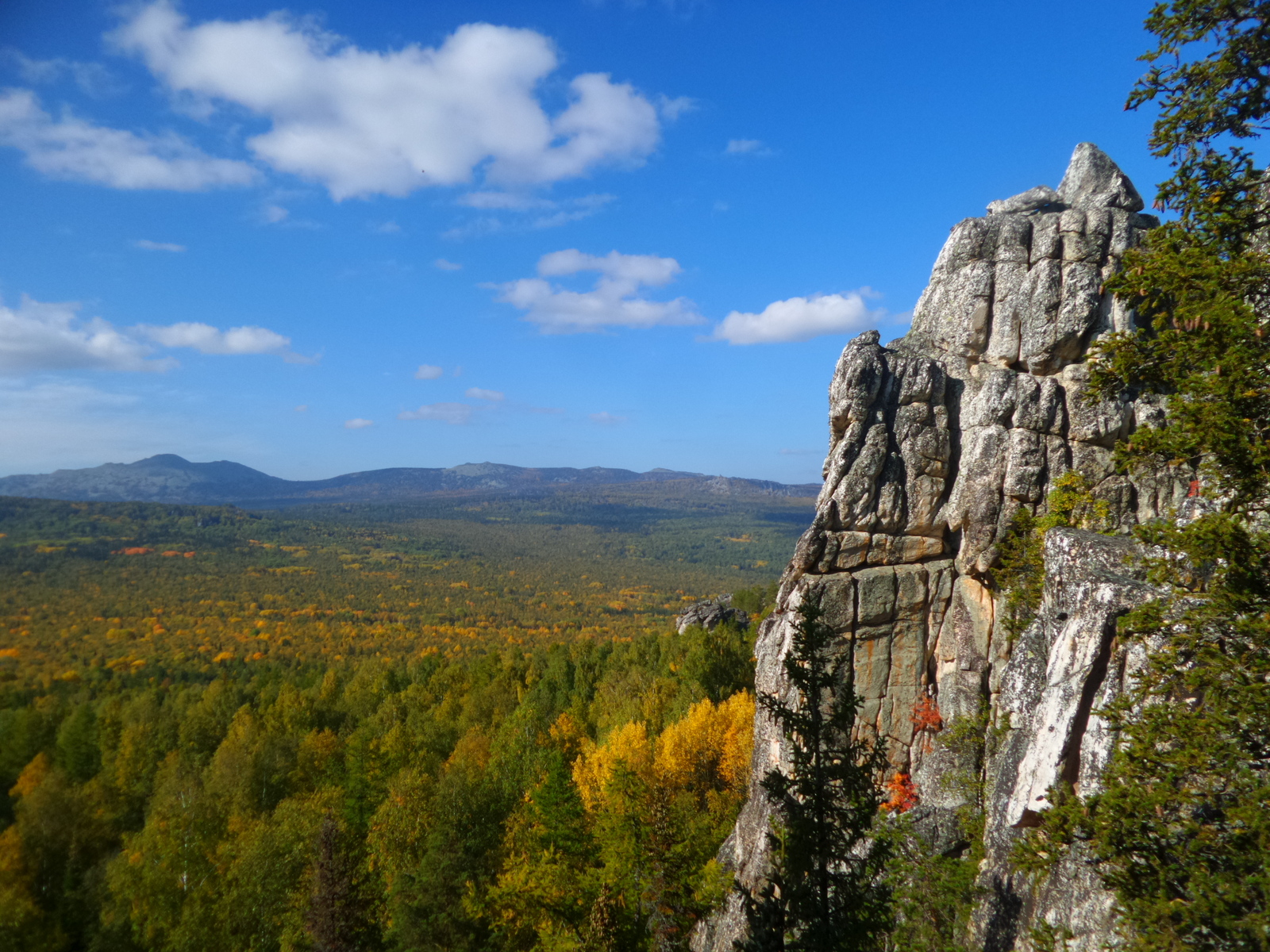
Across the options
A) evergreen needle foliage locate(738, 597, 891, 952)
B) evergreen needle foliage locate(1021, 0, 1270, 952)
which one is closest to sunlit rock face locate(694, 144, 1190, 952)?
evergreen needle foliage locate(738, 597, 891, 952)

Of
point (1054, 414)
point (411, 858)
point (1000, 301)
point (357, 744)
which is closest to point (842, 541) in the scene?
point (1054, 414)

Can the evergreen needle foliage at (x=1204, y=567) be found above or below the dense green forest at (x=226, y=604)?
above

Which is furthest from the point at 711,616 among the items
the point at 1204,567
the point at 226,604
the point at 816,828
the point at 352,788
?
the point at 226,604

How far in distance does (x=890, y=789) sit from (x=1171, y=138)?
2161cm

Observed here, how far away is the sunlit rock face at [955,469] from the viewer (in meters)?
23.6

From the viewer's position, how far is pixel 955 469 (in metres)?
26.0

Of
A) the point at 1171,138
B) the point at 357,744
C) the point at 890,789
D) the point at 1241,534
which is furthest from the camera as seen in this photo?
the point at 357,744

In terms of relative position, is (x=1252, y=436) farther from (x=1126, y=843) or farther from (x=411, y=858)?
(x=411, y=858)

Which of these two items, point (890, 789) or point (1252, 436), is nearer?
point (1252, 436)

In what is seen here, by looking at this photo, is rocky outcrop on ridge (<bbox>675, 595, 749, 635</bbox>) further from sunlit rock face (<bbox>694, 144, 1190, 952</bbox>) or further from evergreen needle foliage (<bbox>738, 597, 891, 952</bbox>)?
evergreen needle foliage (<bbox>738, 597, 891, 952</bbox>)

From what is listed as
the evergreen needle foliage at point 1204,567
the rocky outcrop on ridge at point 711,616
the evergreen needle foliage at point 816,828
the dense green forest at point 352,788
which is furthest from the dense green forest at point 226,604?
the evergreen needle foliage at point 1204,567

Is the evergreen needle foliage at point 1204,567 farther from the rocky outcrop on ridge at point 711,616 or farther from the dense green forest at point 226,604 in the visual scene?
the dense green forest at point 226,604

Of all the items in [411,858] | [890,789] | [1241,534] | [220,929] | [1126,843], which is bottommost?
[220,929]

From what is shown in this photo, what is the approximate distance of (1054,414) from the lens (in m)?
24.2
